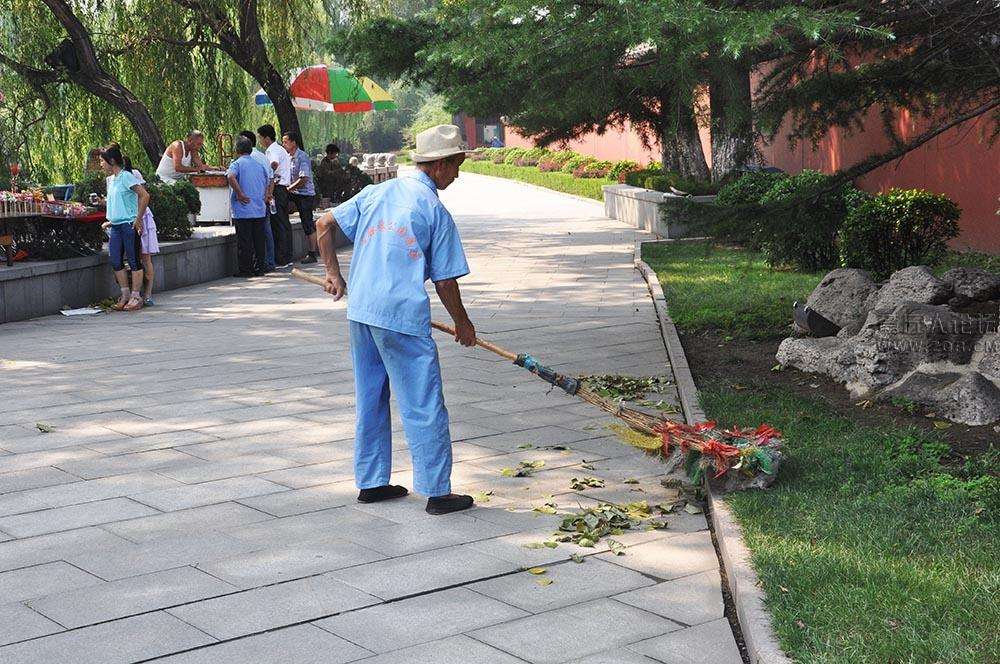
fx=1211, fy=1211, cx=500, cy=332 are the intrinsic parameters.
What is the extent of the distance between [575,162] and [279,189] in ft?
69.7

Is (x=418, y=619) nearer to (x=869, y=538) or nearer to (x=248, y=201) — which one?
(x=869, y=538)

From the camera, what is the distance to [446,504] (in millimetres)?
5371

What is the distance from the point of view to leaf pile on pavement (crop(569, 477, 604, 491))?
227 inches

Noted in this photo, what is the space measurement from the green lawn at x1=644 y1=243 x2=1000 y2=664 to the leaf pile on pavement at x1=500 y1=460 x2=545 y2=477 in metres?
1.19

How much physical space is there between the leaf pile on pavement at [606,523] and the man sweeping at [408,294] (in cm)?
54

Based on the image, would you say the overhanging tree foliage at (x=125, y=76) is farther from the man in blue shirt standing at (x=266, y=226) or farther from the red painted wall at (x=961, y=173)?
the red painted wall at (x=961, y=173)

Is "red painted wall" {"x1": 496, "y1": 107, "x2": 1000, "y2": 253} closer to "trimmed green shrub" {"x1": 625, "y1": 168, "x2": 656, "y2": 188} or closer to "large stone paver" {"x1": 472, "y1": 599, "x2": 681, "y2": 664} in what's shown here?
"trimmed green shrub" {"x1": 625, "y1": 168, "x2": 656, "y2": 188}

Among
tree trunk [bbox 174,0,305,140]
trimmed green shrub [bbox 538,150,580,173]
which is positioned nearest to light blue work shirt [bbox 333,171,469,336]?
tree trunk [bbox 174,0,305,140]

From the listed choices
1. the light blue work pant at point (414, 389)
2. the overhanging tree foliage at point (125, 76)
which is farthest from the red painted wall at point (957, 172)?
the overhanging tree foliage at point (125, 76)

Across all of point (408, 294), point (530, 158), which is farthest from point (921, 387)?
point (530, 158)

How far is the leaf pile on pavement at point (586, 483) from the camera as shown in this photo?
5.76 m

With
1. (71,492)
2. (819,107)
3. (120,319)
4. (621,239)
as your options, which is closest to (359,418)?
(71,492)

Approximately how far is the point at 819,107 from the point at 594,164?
83.9ft

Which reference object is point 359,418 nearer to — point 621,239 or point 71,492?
point 71,492
